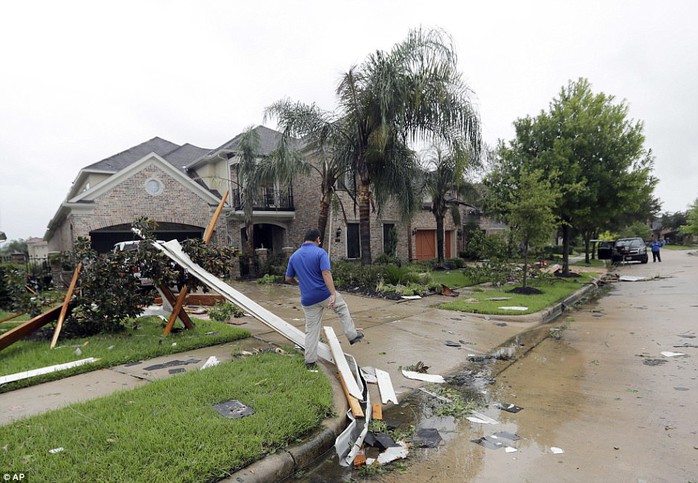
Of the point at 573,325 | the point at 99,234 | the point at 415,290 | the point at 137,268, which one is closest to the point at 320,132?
the point at 415,290

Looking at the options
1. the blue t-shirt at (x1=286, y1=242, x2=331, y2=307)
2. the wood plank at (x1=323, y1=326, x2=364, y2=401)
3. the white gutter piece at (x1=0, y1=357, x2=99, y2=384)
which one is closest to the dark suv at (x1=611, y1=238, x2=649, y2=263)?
the wood plank at (x1=323, y1=326, x2=364, y2=401)

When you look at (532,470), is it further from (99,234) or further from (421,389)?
(99,234)

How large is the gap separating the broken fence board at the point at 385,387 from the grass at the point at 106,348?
282 centimetres

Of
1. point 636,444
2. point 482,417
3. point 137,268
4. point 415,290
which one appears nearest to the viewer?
point 636,444

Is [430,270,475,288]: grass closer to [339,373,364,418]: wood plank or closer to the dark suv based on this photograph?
[339,373,364,418]: wood plank

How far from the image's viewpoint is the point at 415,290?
12172 mm

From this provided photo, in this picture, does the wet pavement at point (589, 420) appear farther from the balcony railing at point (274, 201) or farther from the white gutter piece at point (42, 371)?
the balcony railing at point (274, 201)

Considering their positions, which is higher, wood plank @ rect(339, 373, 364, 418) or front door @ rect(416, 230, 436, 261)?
front door @ rect(416, 230, 436, 261)

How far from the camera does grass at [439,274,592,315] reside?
31.8 ft

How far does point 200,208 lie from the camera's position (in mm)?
17297

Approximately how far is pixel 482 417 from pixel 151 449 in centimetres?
306

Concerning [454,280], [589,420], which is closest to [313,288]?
[589,420]

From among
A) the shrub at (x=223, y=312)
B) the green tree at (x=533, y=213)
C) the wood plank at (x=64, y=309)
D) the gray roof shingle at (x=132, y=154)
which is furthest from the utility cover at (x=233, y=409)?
the gray roof shingle at (x=132, y=154)

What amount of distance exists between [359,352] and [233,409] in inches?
115
